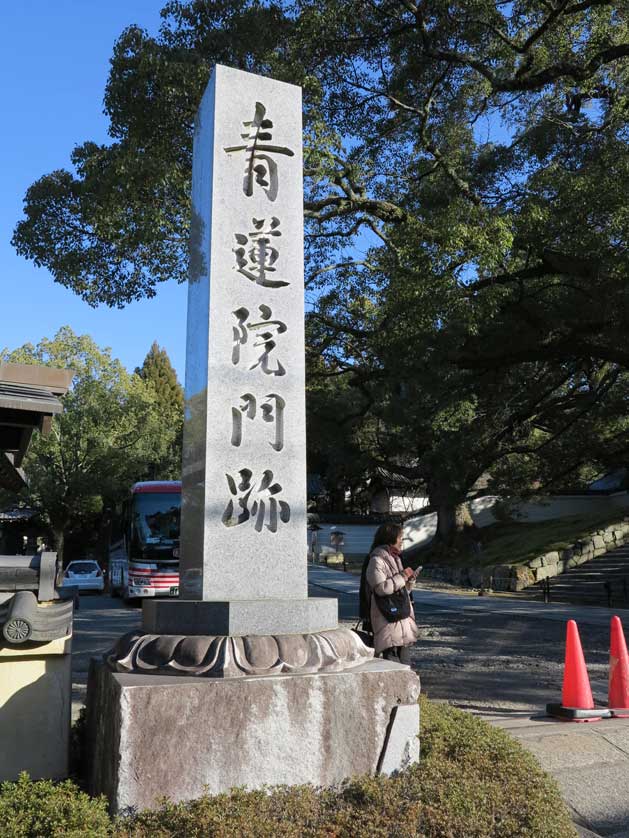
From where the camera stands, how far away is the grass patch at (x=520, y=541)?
2678cm

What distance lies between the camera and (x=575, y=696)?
20.7 feet

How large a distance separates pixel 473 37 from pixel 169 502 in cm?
1314

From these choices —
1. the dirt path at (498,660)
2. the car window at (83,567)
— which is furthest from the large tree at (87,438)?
the dirt path at (498,660)

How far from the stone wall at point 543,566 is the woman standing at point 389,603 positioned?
61.6 ft

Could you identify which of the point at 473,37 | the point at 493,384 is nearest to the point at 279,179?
the point at 473,37

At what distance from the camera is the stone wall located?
24188 mm

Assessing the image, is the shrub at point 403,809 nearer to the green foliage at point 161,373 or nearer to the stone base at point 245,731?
the stone base at point 245,731

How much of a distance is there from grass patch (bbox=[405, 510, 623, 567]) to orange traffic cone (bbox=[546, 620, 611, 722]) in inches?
763

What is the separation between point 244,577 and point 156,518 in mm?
15813

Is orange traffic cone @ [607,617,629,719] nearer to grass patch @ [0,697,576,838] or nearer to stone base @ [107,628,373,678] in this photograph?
grass patch @ [0,697,576,838]

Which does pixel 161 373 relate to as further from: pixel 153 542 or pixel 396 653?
pixel 396 653

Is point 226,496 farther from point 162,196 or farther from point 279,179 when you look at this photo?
point 162,196

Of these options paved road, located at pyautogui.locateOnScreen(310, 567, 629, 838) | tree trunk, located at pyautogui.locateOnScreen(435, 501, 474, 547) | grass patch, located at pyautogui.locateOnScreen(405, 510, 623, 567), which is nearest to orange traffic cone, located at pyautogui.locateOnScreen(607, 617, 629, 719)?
paved road, located at pyautogui.locateOnScreen(310, 567, 629, 838)

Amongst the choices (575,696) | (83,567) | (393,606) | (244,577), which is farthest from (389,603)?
(83,567)
